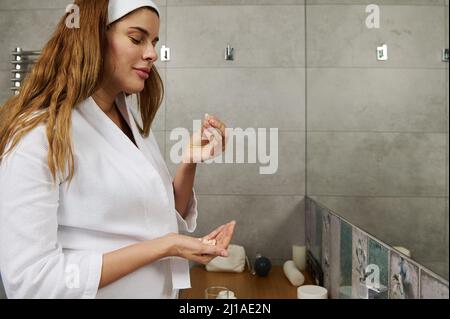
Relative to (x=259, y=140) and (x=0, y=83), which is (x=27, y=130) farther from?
(x=259, y=140)

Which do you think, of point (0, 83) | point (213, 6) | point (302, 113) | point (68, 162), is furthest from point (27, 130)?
point (302, 113)

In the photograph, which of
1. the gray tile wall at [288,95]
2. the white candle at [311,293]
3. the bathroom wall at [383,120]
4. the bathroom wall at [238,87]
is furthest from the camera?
the white candle at [311,293]

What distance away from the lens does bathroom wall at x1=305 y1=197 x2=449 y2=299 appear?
56cm

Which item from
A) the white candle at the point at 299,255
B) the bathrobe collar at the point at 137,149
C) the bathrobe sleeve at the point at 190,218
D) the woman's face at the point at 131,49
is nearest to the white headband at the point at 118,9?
the woman's face at the point at 131,49

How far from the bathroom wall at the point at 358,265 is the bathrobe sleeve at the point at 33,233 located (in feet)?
1.55

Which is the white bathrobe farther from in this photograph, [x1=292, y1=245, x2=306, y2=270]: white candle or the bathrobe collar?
[x1=292, y1=245, x2=306, y2=270]: white candle

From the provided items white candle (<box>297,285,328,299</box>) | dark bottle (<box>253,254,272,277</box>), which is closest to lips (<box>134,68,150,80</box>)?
dark bottle (<box>253,254,272,277</box>)

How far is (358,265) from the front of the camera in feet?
2.68

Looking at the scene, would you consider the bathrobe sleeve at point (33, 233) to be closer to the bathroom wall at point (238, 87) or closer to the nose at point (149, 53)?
the nose at point (149, 53)

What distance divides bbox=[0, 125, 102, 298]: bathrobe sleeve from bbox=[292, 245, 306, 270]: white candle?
1.99ft

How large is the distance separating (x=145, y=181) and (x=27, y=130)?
0.20 metres

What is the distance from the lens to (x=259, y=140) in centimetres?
98

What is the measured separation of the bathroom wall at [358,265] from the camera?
56 centimetres

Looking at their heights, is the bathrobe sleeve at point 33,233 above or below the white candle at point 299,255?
above
